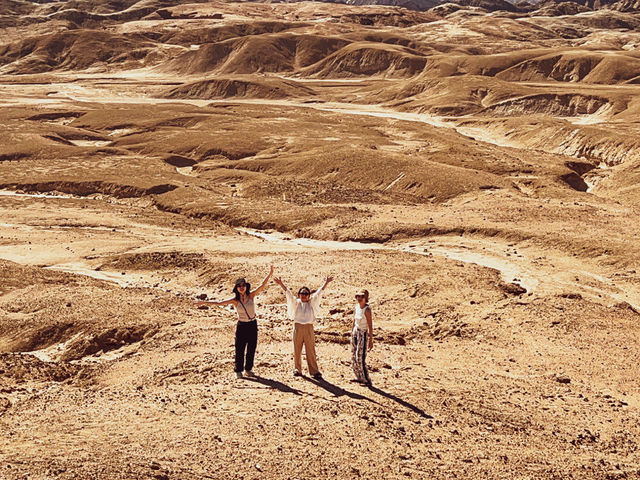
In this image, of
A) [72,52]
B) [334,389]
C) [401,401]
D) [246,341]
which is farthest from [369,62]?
[401,401]

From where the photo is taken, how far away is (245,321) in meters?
11.8

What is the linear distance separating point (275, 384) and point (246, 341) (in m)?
0.92

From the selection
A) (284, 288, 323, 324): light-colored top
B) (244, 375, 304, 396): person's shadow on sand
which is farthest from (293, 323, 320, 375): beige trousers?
(244, 375, 304, 396): person's shadow on sand

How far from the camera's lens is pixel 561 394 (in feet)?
41.9

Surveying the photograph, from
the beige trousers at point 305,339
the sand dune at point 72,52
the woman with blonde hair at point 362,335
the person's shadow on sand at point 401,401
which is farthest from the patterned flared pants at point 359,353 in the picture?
the sand dune at point 72,52

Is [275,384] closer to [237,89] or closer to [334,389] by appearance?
[334,389]

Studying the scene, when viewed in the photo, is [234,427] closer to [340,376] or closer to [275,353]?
[340,376]

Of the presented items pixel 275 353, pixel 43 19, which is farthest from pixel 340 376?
pixel 43 19

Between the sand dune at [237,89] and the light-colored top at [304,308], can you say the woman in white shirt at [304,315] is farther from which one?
the sand dune at [237,89]

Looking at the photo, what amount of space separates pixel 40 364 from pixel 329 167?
101 ft

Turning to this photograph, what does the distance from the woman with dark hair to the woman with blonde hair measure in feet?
5.38

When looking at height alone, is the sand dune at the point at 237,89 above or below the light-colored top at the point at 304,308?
below

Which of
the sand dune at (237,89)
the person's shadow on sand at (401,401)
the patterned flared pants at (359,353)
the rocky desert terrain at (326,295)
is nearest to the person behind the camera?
the rocky desert terrain at (326,295)

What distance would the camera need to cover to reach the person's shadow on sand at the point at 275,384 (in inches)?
458
